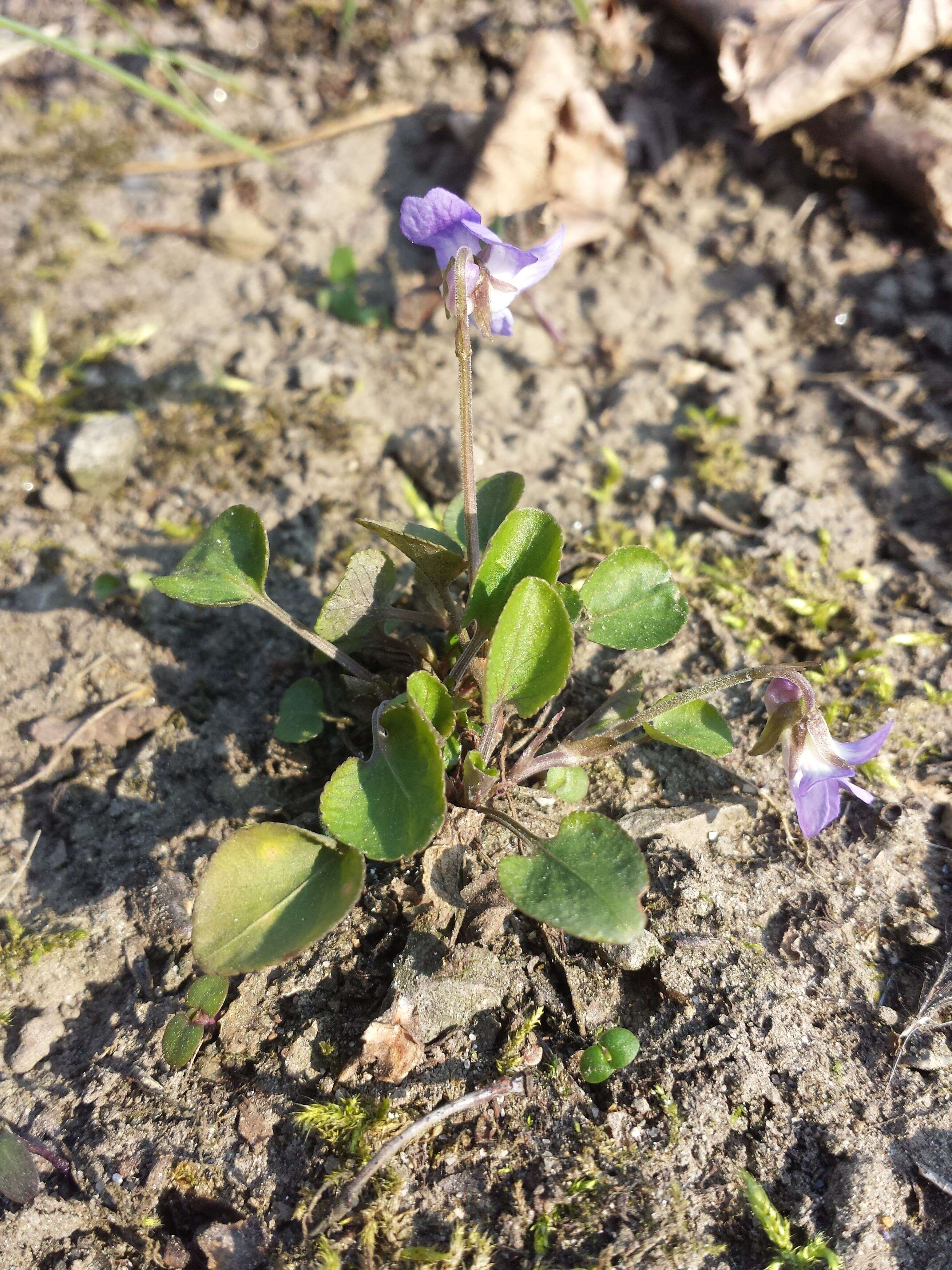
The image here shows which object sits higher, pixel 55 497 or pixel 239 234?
pixel 239 234

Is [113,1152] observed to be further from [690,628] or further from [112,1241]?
[690,628]

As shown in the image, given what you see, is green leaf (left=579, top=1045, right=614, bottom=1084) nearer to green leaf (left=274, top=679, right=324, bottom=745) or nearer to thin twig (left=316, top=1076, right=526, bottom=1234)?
thin twig (left=316, top=1076, right=526, bottom=1234)

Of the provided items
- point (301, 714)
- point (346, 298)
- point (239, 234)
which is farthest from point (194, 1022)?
point (239, 234)

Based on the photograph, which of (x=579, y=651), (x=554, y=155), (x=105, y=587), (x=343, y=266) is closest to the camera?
(x=579, y=651)

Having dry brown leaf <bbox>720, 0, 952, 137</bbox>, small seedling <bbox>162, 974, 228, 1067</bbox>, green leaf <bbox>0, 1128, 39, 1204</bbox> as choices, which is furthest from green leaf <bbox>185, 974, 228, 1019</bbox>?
dry brown leaf <bbox>720, 0, 952, 137</bbox>

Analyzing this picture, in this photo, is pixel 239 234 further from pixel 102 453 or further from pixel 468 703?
pixel 468 703

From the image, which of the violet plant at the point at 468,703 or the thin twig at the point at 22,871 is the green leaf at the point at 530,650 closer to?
the violet plant at the point at 468,703

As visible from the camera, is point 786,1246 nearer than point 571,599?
Yes
